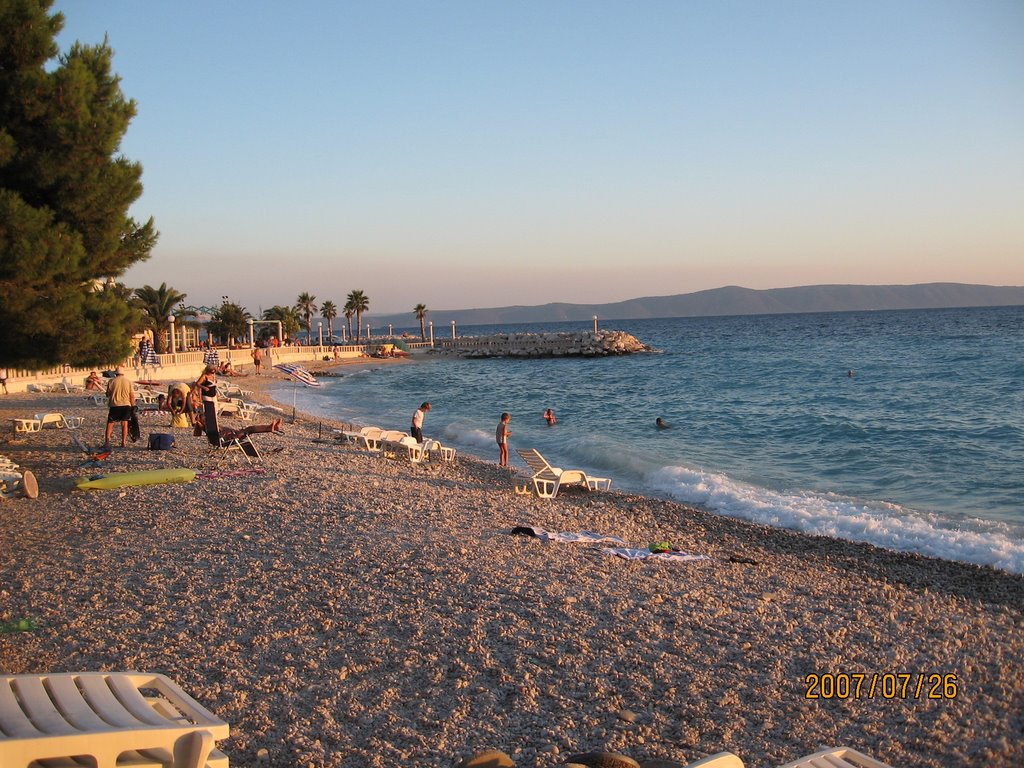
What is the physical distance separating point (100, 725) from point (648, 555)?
243 inches

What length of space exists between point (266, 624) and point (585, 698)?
2388mm

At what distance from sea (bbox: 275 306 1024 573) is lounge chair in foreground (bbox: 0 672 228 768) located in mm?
9127

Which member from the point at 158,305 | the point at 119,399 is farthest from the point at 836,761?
the point at 158,305

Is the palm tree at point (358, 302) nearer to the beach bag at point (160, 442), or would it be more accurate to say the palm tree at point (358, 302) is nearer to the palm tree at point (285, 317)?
the palm tree at point (285, 317)

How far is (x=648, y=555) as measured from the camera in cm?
851

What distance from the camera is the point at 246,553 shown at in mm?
7617

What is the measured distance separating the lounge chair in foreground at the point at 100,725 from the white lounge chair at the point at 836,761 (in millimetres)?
2450

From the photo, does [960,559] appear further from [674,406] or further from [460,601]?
[674,406]

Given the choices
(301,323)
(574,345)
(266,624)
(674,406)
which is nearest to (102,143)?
(266,624)

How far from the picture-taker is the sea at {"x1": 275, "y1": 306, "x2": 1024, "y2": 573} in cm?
1242

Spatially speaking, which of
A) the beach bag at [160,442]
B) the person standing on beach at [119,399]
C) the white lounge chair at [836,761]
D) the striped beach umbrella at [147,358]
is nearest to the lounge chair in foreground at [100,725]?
the white lounge chair at [836,761]

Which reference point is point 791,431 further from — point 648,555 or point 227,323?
point 227,323

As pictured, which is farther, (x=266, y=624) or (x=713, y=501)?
(x=713, y=501)

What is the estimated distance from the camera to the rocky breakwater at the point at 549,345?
237ft
